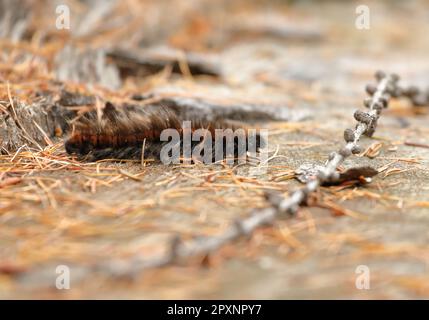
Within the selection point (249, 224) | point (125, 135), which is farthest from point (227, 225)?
point (125, 135)

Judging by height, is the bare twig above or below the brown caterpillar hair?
below

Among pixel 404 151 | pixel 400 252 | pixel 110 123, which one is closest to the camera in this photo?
pixel 400 252

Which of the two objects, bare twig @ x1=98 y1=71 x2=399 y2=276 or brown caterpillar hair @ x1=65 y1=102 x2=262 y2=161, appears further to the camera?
brown caterpillar hair @ x1=65 y1=102 x2=262 y2=161

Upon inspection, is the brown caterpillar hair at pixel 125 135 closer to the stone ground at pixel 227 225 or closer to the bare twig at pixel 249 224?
the stone ground at pixel 227 225

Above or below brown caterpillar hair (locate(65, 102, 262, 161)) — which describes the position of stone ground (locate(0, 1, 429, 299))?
below

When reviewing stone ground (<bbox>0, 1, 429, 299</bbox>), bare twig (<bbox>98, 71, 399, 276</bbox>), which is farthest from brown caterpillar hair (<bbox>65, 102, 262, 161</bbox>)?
bare twig (<bbox>98, 71, 399, 276</bbox>)

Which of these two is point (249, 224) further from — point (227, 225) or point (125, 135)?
point (125, 135)

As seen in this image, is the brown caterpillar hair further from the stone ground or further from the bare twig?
the bare twig
